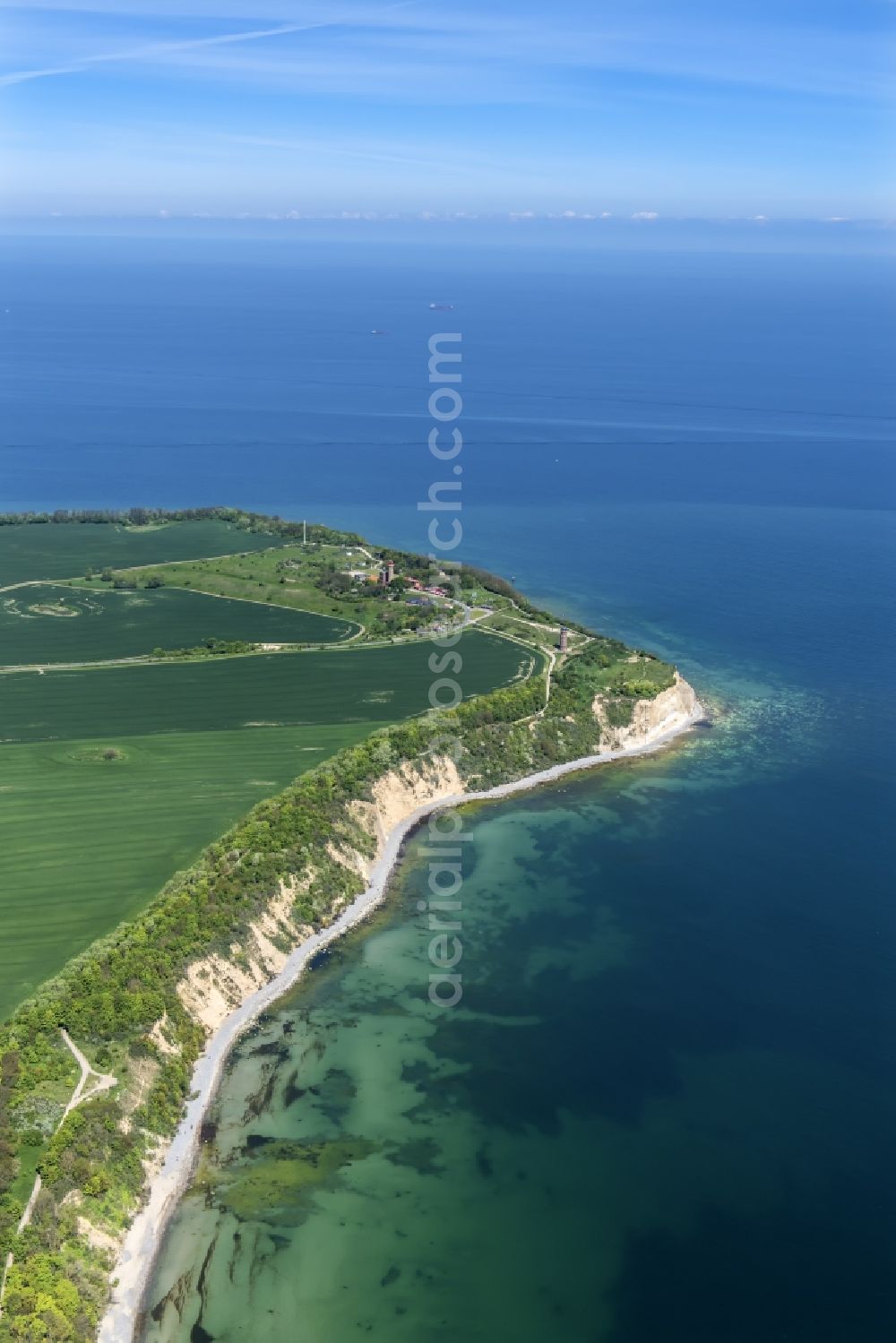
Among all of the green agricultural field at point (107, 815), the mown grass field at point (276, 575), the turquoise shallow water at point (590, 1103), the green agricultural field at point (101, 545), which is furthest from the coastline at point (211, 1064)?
the green agricultural field at point (101, 545)

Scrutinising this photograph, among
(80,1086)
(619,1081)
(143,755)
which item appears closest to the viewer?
(80,1086)

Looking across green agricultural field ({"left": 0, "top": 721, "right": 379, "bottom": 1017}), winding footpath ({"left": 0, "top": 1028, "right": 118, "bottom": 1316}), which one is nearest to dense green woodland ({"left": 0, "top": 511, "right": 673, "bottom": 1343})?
winding footpath ({"left": 0, "top": 1028, "right": 118, "bottom": 1316})

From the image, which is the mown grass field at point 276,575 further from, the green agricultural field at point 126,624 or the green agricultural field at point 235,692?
the green agricultural field at point 235,692

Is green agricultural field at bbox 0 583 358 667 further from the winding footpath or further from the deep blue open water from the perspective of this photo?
the winding footpath

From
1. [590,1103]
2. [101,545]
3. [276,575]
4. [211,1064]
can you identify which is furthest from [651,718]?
[101,545]

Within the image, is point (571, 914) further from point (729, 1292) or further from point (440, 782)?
point (729, 1292)

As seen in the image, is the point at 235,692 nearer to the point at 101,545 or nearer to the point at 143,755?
the point at 143,755
